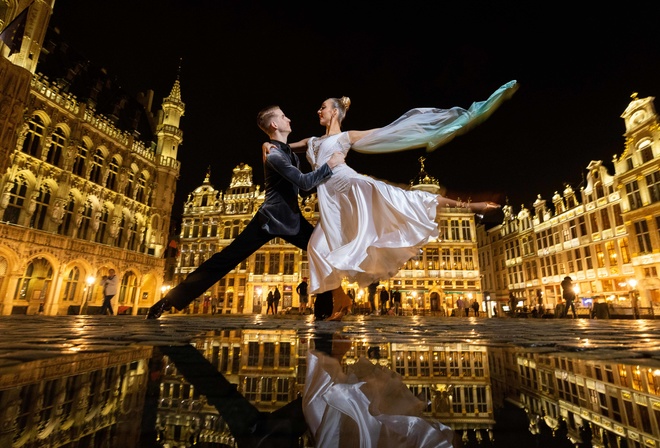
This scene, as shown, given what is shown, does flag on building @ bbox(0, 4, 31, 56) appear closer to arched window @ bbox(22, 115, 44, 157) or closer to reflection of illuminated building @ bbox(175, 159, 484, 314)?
arched window @ bbox(22, 115, 44, 157)

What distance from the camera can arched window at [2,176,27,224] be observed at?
18609 mm

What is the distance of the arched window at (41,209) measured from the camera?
20.0 m

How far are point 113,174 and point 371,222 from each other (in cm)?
2826

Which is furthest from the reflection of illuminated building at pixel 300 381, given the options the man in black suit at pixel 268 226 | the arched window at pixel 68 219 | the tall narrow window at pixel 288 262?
the tall narrow window at pixel 288 262

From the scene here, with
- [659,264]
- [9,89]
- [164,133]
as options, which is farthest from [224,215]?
[659,264]

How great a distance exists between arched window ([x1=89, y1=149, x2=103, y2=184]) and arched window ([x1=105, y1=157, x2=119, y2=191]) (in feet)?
2.30

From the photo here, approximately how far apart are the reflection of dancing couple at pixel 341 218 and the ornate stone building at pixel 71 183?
66.3 ft

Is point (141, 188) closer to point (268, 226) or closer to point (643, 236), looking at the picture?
point (268, 226)

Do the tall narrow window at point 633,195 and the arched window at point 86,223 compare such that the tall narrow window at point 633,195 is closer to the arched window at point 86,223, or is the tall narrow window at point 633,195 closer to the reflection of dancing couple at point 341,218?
the reflection of dancing couple at point 341,218

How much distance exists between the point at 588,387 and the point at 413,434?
71 cm

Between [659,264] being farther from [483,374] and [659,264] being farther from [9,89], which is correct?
[9,89]

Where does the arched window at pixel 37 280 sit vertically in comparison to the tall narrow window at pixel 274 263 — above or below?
below

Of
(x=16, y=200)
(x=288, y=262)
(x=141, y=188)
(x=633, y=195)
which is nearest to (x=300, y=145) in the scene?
(x=16, y=200)

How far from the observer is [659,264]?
22266 mm
